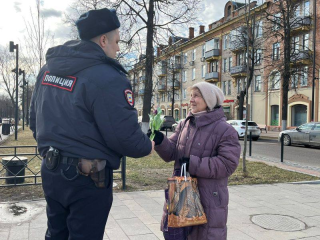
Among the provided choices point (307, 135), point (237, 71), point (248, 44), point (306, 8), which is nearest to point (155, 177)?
point (248, 44)

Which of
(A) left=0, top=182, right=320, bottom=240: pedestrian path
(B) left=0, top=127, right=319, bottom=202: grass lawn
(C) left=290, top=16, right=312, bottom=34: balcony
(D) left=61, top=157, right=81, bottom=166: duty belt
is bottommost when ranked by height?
(A) left=0, top=182, right=320, bottom=240: pedestrian path

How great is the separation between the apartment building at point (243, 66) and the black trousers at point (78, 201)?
13.0 metres

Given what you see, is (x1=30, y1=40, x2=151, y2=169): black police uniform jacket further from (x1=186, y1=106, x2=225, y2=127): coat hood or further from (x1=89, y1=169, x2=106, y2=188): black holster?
(x1=186, y1=106, x2=225, y2=127): coat hood

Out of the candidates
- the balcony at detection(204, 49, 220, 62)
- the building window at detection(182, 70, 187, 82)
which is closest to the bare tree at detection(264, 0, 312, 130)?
the balcony at detection(204, 49, 220, 62)

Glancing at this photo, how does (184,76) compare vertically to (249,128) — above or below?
above

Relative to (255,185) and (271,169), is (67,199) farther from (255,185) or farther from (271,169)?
(271,169)

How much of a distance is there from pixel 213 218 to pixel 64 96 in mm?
1425

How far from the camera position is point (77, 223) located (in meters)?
1.87

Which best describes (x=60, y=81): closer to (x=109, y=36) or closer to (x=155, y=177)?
(x=109, y=36)

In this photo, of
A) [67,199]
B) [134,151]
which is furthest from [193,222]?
[67,199]

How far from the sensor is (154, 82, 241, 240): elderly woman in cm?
236

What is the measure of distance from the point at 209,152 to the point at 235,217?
2536 mm

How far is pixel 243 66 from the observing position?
111 ft

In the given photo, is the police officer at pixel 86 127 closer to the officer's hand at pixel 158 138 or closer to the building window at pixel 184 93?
the officer's hand at pixel 158 138
